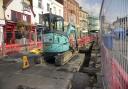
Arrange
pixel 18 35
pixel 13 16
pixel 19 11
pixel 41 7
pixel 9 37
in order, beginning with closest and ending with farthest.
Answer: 1. pixel 9 37
2. pixel 13 16
3. pixel 18 35
4. pixel 19 11
5. pixel 41 7

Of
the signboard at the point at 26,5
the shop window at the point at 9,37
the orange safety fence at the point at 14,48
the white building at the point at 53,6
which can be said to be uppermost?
the white building at the point at 53,6

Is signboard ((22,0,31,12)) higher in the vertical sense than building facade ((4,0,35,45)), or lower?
higher

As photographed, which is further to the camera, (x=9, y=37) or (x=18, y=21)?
(x=18, y=21)

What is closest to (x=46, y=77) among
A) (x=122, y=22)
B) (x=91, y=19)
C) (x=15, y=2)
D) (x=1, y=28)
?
(x=122, y=22)

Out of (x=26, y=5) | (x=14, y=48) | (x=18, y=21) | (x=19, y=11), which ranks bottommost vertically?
(x=14, y=48)

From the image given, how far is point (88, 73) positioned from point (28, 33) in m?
23.6

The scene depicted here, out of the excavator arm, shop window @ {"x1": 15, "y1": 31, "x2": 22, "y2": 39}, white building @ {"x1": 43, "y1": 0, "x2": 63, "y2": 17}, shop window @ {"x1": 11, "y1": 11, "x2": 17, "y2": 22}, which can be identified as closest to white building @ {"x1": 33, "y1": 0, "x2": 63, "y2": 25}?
white building @ {"x1": 43, "y1": 0, "x2": 63, "y2": 17}

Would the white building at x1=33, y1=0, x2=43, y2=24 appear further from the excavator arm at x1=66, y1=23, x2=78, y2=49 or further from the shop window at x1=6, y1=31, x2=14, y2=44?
the excavator arm at x1=66, y1=23, x2=78, y2=49

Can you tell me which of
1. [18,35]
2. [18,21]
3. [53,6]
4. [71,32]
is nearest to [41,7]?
[53,6]

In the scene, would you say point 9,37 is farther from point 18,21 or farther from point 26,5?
point 26,5

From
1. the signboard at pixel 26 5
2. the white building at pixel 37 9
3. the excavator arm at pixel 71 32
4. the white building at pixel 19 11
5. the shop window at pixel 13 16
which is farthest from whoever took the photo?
the white building at pixel 37 9

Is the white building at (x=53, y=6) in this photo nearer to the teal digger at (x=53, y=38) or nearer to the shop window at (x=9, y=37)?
the shop window at (x=9, y=37)

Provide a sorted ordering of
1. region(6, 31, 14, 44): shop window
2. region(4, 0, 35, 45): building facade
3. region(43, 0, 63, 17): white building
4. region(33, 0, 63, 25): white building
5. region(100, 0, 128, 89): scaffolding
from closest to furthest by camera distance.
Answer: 1. region(100, 0, 128, 89): scaffolding
2. region(6, 31, 14, 44): shop window
3. region(4, 0, 35, 45): building facade
4. region(33, 0, 63, 25): white building
5. region(43, 0, 63, 17): white building

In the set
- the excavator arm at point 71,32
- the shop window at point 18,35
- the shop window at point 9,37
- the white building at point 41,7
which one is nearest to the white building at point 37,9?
the white building at point 41,7
